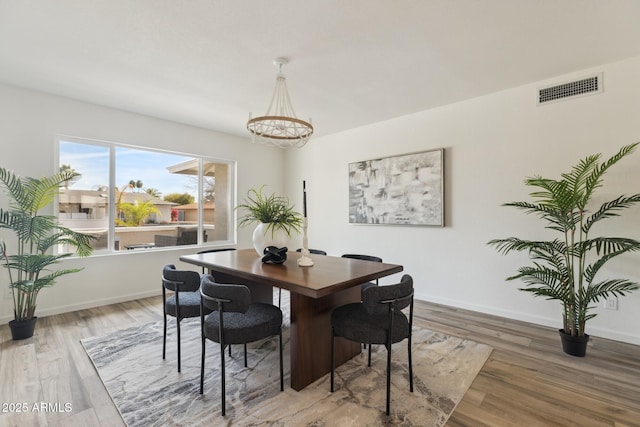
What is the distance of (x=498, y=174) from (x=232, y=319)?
323 centimetres

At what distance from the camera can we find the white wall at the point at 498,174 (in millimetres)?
2732

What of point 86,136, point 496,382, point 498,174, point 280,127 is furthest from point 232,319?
point 86,136

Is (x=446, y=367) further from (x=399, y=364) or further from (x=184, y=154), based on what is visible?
(x=184, y=154)

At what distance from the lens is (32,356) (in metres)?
2.50

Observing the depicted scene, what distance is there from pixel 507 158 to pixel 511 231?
827mm

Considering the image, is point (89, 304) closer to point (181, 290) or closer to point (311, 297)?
point (181, 290)

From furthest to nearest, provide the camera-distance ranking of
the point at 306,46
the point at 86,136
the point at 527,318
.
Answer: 1. the point at 86,136
2. the point at 527,318
3. the point at 306,46

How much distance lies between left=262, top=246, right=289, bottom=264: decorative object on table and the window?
96.5 inches

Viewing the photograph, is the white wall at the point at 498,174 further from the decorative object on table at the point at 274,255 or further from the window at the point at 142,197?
the window at the point at 142,197

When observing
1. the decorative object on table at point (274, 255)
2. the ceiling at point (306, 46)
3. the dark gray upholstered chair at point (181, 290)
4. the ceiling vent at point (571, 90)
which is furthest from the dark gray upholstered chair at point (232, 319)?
the ceiling vent at point (571, 90)

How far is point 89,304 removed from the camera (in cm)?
374

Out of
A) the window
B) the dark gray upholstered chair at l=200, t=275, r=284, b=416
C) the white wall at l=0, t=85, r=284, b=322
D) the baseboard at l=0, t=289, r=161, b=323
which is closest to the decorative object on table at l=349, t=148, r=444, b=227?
the window

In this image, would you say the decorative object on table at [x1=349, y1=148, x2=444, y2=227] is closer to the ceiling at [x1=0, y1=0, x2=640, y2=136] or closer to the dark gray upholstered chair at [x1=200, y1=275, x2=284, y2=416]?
the ceiling at [x1=0, y1=0, x2=640, y2=136]

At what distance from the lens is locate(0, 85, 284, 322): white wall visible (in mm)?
3254
